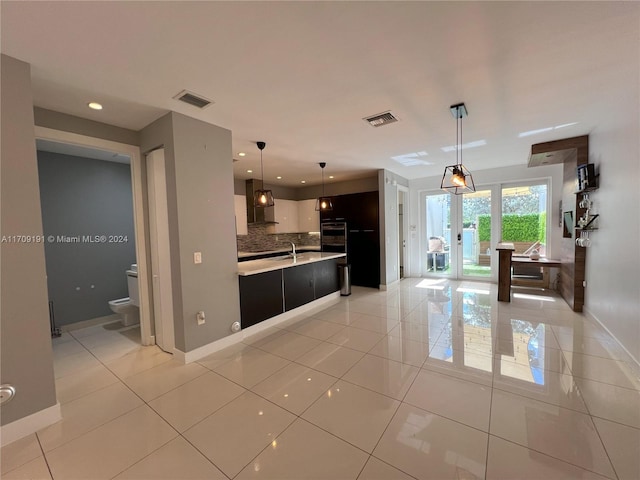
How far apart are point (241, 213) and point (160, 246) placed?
2.96 metres

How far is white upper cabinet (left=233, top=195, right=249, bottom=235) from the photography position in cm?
588

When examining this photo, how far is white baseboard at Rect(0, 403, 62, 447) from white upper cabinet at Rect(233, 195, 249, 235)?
4.19m

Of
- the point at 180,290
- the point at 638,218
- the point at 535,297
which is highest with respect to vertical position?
the point at 638,218

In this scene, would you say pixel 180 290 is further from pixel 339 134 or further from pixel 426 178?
pixel 426 178

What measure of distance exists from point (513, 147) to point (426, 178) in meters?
2.63

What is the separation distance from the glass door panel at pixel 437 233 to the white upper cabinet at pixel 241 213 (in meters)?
4.95

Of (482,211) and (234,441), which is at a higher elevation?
(482,211)

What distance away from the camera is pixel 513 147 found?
452 cm

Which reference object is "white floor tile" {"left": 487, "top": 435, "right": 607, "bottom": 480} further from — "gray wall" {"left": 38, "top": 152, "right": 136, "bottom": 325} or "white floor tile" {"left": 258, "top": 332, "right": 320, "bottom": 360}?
"gray wall" {"left": 38, "top": 152, "right": 136, "bottom": 325}

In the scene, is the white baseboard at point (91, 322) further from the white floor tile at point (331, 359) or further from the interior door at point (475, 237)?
the interior door at point (475, 237)

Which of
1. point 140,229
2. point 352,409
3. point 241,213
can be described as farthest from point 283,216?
point 352,409

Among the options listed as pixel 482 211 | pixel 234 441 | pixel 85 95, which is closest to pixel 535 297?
pixel 482 211

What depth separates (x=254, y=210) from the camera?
6.49 metres

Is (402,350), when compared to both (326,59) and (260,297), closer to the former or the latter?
(260,297)
